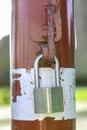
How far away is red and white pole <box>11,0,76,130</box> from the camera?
0.88m

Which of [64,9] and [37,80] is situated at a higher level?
[64,9]

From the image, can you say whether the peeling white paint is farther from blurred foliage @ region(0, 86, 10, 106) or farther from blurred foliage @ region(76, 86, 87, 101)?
blurred foliage @ region(76, 86, 87, 101)

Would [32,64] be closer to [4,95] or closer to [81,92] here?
[4,95]

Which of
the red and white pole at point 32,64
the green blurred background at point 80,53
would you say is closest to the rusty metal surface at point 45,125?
the red and white pole at point 32,64

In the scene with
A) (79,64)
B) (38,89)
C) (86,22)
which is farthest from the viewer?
(79,64)

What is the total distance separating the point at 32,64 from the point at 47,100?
106mm

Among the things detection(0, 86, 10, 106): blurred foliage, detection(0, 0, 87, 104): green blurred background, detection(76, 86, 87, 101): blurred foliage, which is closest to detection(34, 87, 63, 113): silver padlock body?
detection(0, 0, 87, 104): green blurred background

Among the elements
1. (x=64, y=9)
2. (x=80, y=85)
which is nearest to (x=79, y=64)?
(x=80, y=85)

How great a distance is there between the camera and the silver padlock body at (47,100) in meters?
0.85

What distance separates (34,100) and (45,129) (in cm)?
8

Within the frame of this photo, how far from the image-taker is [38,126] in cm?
88

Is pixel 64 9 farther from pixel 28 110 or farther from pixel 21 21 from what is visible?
pixel 28 110

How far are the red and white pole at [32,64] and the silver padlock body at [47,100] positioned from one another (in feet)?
0.07

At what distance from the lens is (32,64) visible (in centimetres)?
90
